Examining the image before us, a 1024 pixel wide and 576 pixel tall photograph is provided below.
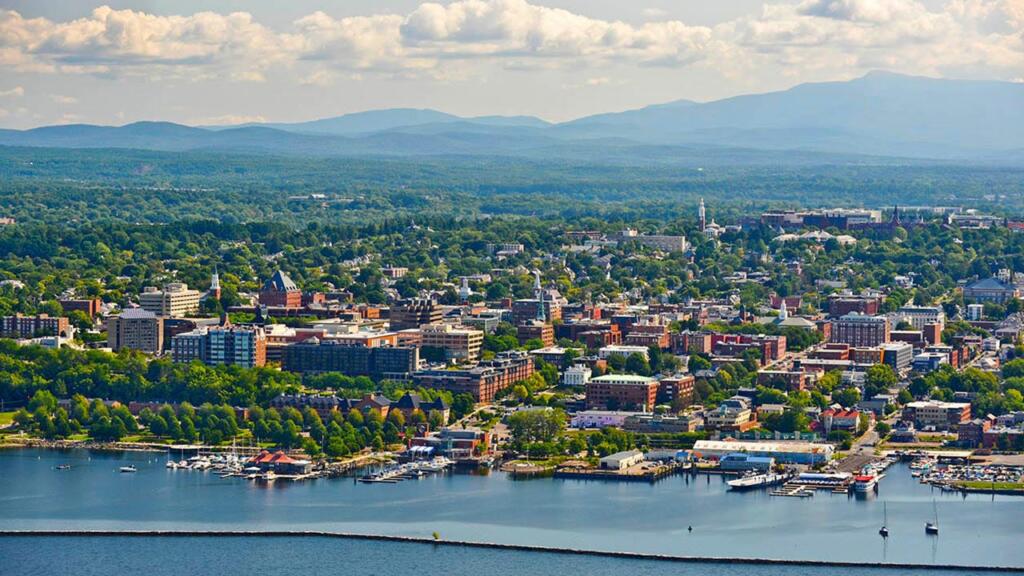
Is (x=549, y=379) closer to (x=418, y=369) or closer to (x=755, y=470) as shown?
(x=418, y=369)

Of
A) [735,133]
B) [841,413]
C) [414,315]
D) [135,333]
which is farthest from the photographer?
[735,133]

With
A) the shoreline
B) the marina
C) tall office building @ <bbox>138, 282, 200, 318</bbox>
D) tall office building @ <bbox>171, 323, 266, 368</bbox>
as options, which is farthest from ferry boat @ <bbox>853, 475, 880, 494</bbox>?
tall office building @ <bbox>138, 282, 200, 318</bbox>

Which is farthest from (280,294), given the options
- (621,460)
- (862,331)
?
(621,460)

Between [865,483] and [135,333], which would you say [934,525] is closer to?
[865,483]

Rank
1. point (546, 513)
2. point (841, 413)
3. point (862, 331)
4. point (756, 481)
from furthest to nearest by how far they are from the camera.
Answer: point (862, 331), point (841, 413), point (756, 481), point (546, 513)

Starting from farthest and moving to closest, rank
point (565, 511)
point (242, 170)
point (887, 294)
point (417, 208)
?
1. point (242, 170)
2. point (417, 208)
3. point (887, 294)
4. point (565, 511)

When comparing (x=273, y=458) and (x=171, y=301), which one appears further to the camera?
(x=171, y=301)

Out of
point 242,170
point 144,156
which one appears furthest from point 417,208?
point 144,156
